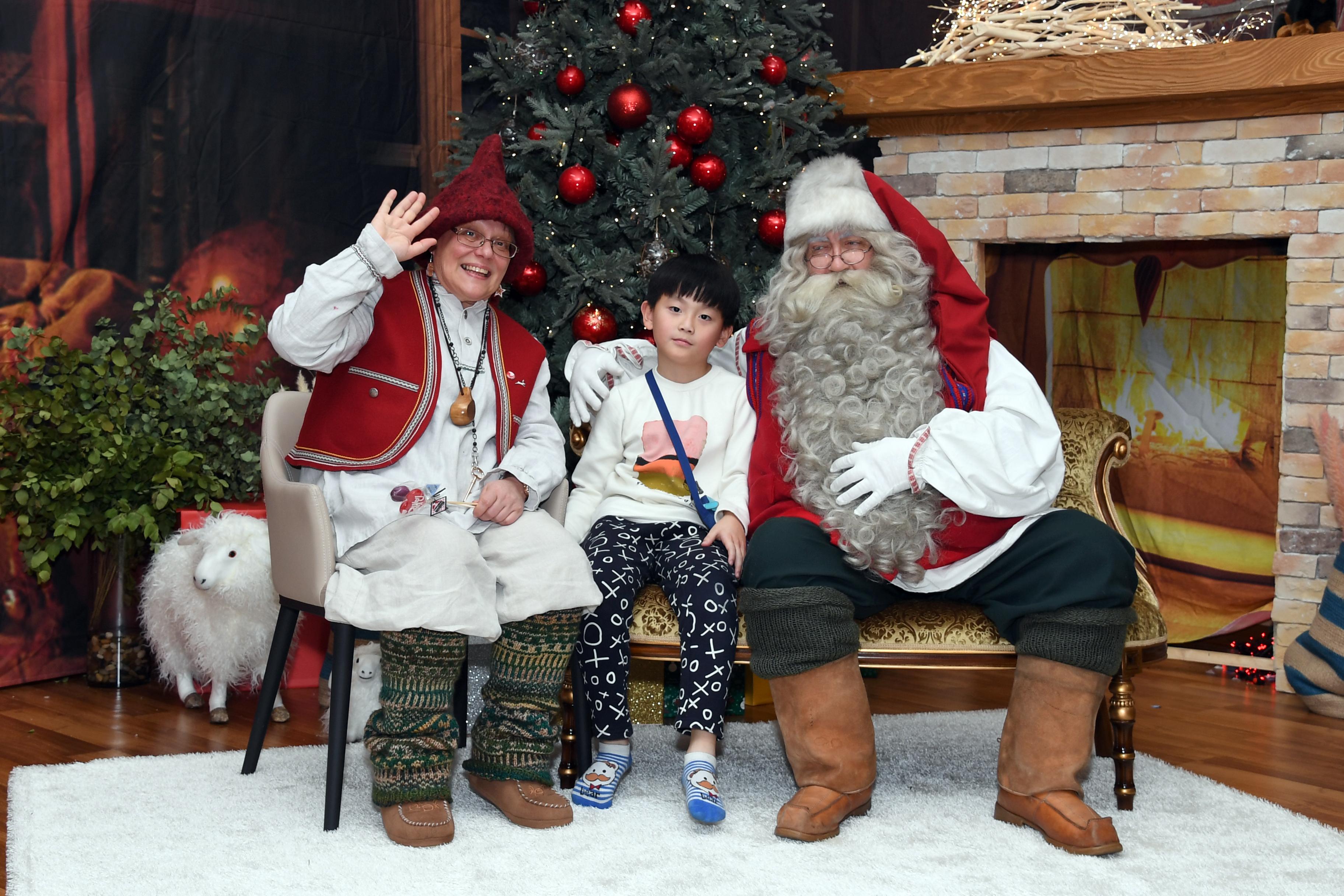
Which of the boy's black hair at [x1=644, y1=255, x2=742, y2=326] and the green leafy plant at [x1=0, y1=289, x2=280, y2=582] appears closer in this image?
the boy's black hair at [x1=644, y1=255, x2=742, y2=326]

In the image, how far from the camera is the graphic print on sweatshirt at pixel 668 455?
3.00 m

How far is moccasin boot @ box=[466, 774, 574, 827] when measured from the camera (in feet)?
8.51

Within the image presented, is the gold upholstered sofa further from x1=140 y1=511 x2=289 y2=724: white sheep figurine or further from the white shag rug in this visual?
x1=140 y1=511 x2=289 y2=724: white sheep figurine

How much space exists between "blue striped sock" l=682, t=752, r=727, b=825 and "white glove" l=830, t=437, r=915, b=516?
64 centimetres

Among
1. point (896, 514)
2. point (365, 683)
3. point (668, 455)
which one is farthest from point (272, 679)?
point (896, 514)

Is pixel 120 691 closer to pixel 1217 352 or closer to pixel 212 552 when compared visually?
pixel 212 552

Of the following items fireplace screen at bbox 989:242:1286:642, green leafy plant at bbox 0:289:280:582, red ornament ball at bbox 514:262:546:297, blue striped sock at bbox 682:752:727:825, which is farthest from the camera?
fireplace screen at bbox 989:242:1286:642

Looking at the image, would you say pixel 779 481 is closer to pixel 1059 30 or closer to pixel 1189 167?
pixel 1189 167

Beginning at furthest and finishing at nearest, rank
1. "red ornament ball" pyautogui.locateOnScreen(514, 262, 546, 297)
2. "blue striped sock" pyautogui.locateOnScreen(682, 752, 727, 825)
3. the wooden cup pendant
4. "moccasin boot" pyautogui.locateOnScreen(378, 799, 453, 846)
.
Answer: "red ornament ball" pyautogui.locateOnScreen(514, 262, 546, 297) < the wooden cup pendant < "blue striped sock" pyautogui.locateOnScreen(682, 752, 727, 825) < "moccasin boot" pyautogui.locateOnScreen(378, 799, 453, 846)

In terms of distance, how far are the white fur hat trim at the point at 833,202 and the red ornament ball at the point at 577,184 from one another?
887 millimetres

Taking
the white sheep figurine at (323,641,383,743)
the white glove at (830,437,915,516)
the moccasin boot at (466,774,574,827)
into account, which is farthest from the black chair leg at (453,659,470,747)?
the white glove at (830,437,915,516)

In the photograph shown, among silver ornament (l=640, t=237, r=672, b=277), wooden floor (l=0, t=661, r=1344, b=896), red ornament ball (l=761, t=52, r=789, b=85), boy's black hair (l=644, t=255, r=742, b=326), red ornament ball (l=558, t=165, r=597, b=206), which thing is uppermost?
red ornament ball (l=761, t=52, r=789, b=85)

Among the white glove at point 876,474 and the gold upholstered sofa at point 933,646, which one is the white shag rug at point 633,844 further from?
the white glove at point 876,474

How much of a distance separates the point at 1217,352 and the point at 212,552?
3.53 meters
